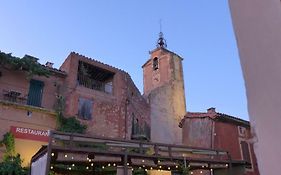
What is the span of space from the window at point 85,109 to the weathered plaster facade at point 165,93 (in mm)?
8107

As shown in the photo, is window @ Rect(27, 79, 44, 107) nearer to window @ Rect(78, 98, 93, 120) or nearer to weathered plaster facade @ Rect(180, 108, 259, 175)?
window @ Rect(78, 98, 93, 120)

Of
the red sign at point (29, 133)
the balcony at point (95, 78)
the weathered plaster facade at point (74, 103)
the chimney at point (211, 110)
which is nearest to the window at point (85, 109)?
the weathered plaster facade at point (74, 103)

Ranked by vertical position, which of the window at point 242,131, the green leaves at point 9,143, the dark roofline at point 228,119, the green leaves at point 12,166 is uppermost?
the dark roofline at point 228,119

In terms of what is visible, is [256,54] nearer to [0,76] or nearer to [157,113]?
[0,76]

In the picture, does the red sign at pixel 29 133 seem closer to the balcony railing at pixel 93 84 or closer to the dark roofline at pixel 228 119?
the balcony railing at pixel 93 84

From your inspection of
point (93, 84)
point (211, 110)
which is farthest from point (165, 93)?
point (93, 84)

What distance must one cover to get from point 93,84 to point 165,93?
982cm

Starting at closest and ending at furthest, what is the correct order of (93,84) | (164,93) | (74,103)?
(74,103) < (93,84) < (164,93)

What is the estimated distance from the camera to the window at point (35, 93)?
21291 millimetres

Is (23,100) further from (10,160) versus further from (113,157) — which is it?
(113,157)

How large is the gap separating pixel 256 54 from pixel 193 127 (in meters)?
23.9

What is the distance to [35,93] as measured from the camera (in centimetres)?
2159

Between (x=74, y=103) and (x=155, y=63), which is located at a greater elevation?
(x=155, y=63)

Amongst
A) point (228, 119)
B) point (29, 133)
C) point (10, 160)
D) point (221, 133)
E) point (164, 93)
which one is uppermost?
point (164, 93)
